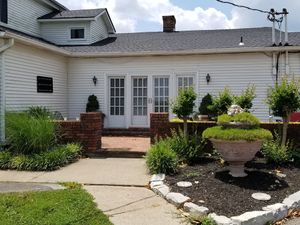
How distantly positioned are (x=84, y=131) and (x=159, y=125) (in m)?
2.03

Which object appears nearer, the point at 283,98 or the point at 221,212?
the point at 221,212

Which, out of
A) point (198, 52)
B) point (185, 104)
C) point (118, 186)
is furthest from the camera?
point (198, 52)

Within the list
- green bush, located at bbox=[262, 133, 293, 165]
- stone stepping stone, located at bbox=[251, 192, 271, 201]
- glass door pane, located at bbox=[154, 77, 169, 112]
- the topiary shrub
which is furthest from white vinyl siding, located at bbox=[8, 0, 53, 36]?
stone stepping stone, located at bbox=[251, 192, 271, 201]

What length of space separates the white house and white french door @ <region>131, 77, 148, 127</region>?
0.04 m

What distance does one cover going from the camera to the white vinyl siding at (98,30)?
1810cm

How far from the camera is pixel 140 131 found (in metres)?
14.8

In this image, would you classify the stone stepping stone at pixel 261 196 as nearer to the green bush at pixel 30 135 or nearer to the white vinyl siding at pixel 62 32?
the green bush at pixel 30 135

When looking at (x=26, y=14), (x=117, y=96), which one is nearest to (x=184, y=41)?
(x=117, y=96)

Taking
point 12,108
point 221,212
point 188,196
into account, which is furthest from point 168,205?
point 12,108

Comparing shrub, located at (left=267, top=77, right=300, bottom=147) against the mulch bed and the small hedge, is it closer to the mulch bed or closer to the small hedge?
the mulch bed

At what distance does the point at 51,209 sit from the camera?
5.26 metres

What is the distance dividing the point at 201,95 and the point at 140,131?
275 centimetres

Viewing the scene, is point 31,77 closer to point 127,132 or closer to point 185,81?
point 127,132

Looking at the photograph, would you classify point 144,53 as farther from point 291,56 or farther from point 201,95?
point 291,56
